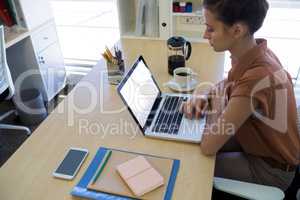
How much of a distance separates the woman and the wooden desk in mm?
117

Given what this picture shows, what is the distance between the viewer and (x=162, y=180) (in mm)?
944

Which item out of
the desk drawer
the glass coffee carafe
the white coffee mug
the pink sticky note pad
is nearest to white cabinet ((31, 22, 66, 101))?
the desk drawer

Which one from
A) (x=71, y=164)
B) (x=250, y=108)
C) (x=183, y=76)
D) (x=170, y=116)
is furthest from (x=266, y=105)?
(x=71, y=164)

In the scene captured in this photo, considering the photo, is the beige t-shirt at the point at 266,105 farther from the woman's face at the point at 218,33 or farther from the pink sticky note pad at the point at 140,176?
the pink sticky note pad at the point at 140,176

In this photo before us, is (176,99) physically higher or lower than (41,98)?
higher

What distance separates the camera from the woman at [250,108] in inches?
39.2

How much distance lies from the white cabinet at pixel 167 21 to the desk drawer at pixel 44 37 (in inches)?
32.9

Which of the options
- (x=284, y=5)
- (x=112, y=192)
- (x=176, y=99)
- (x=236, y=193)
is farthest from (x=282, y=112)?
(x=284, y=5)

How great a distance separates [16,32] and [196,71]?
59.8 inches

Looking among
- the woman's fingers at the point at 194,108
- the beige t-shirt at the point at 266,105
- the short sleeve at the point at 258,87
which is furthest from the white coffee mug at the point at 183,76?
the short sleeve at the point at 258,87

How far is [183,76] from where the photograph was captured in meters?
1.44

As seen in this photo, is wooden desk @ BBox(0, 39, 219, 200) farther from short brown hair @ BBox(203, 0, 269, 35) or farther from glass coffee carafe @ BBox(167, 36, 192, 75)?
short brown hair @ BBox(203, 0, 269, 35)

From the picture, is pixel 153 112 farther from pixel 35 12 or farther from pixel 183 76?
pixel 35 12

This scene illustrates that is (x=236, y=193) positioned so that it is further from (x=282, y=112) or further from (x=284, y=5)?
(x=284, y=5)
